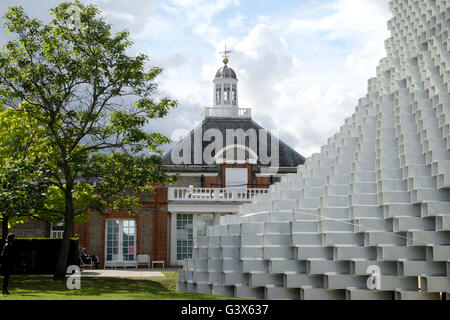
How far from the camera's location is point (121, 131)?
17094mm

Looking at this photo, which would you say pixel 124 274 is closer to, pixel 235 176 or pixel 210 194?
pixel 210 194

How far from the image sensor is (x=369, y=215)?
11625 millimetres

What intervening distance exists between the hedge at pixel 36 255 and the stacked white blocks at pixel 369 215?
26.6 feet

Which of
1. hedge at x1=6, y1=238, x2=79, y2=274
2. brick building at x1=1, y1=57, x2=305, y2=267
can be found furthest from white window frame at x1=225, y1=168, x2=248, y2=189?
hedge at x1=6, y1=238, x2=79, y2=274

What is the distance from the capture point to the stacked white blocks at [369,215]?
10781mm

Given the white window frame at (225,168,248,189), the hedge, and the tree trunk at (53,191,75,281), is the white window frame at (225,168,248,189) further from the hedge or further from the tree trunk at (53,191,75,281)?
the tree trunk at (53,191,75,281)

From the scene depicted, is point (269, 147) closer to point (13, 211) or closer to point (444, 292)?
point (13, 211)

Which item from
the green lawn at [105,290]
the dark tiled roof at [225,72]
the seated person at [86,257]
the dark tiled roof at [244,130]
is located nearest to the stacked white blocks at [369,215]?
the green lawn at [105,290]

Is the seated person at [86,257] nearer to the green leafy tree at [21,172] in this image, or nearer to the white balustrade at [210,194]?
the white balustrade at [210,194]

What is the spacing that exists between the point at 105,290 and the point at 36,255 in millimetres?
7586

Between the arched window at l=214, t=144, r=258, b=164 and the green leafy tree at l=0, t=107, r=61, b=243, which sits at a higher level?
the arched window at l=214, t=144, r=258, b=164

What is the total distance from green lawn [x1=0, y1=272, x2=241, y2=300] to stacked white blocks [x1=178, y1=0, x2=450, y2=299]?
105 cm

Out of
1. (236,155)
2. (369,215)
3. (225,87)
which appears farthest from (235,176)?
(369,215)

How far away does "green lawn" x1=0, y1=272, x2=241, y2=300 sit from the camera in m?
12.1
